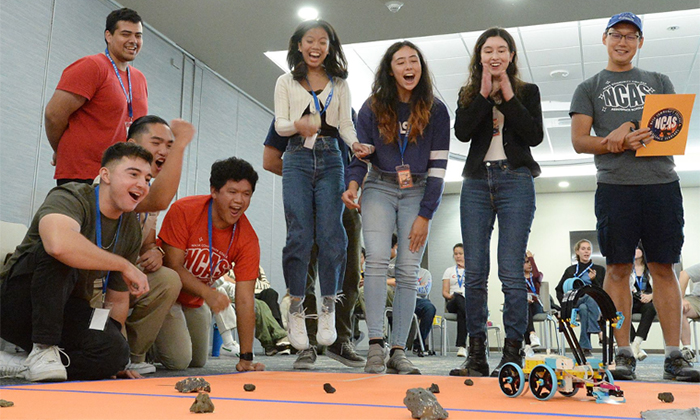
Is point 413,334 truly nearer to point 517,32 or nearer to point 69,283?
point 517,32

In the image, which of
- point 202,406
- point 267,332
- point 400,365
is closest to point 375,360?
point 400,365

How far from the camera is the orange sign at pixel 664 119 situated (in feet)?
7.05

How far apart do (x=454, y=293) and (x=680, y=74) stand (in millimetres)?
3324

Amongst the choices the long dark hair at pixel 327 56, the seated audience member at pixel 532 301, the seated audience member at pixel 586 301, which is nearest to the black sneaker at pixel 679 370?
the long dark hair at pixel 327 56

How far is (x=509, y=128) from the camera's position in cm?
211

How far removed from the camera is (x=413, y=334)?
6.66 meters

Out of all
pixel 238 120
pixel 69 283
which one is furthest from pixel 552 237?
pixel 69 283

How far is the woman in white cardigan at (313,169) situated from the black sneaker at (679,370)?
120 cm

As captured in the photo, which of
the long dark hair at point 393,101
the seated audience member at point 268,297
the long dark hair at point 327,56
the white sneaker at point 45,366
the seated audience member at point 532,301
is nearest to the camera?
the white sneaker at point 45,366

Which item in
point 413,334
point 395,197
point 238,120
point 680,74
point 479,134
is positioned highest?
point 680,74

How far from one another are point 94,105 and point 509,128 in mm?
1621

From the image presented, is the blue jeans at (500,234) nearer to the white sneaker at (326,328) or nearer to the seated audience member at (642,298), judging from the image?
the white sneaker at (326,328)

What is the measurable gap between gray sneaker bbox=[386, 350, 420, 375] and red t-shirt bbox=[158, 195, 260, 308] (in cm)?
62

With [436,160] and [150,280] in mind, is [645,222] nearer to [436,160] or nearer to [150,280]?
[436,160]
